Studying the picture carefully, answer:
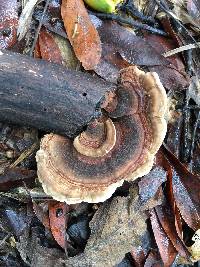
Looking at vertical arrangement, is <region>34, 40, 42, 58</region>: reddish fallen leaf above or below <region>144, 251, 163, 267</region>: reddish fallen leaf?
above

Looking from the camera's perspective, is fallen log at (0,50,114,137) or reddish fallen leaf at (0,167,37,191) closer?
fallen log at (0,50,114,137)

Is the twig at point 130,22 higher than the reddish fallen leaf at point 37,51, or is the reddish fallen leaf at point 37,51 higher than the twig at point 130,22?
the twig at point 130,22

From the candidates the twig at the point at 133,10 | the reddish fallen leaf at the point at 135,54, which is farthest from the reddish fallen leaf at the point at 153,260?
the twig at the point at 133,10

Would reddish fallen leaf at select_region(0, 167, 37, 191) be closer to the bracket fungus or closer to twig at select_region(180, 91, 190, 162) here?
the bracket fungus

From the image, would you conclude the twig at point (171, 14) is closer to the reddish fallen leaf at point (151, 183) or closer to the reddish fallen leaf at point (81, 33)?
the reddish fallen leaf at point (81, 33)

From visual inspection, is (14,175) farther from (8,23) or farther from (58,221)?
(8,23)

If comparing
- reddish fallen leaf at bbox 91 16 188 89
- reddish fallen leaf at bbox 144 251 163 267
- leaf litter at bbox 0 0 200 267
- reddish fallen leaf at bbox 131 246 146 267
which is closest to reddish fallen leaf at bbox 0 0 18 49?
leaf litter at bbox 0 0 200 267

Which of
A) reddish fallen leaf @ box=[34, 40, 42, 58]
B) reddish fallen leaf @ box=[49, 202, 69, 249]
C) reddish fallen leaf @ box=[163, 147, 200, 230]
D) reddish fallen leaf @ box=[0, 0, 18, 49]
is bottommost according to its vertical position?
reddish fallen leaf @ box=[49, 202, 69, 249]
